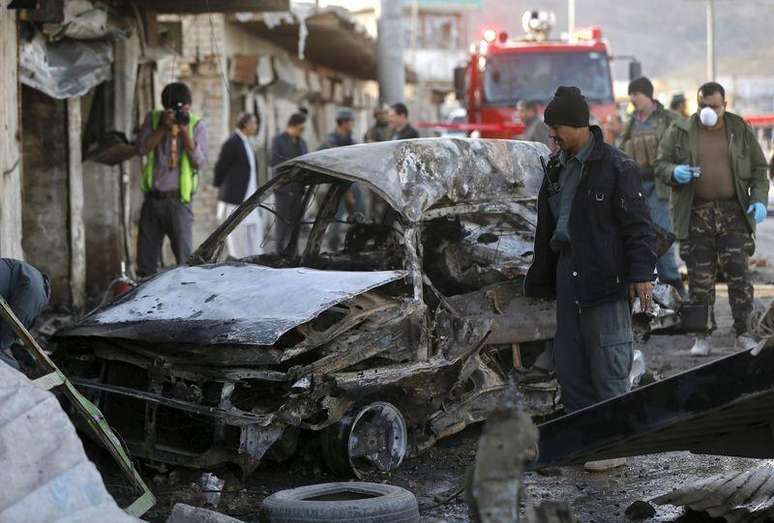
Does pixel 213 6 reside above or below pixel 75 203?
above

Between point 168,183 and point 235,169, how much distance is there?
193 centimetres

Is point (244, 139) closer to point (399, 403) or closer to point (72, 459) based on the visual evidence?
point (399, 403)

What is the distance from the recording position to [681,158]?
389 inches

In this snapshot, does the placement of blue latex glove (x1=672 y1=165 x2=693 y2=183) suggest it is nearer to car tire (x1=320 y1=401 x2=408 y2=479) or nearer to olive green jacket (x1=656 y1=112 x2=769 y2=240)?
olive green jacket (x1=656 y1=112 x2=769 y2=240)

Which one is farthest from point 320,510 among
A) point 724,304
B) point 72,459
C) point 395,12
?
point 395,12

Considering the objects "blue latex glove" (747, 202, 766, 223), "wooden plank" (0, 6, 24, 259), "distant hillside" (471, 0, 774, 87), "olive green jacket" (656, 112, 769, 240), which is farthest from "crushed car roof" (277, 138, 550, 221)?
"distant hillside" (471, 0, 774, 87)

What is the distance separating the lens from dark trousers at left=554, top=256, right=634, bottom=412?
6168 millimetres

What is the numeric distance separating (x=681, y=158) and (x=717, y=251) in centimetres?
74

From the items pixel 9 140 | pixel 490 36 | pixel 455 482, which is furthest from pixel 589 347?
pixel 490 36

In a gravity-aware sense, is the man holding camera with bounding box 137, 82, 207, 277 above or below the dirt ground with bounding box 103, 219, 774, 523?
above

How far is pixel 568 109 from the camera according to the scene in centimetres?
608

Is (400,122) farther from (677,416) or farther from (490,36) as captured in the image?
(677,416)

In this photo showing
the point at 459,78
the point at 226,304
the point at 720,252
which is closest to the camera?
the point at 226,304

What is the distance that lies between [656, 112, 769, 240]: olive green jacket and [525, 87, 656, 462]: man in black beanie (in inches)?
145
